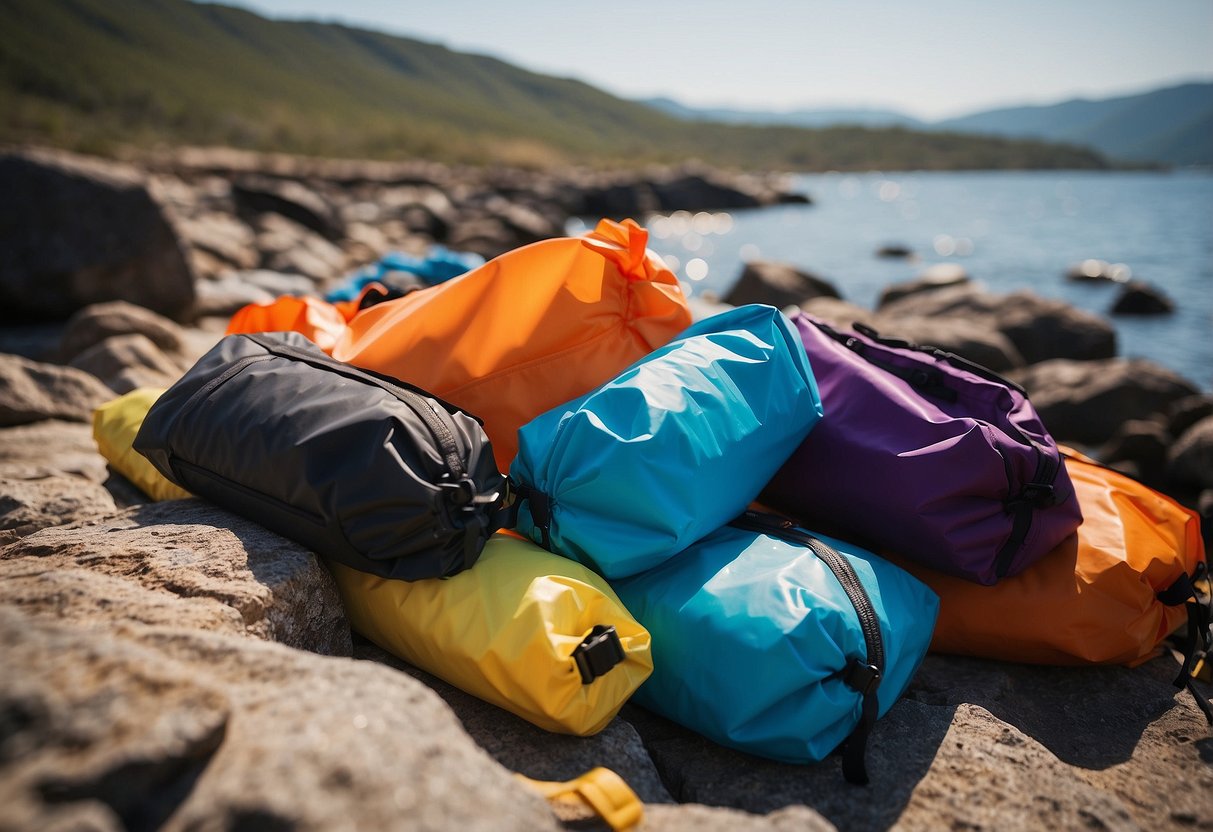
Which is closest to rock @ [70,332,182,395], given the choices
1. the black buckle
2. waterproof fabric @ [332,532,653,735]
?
waterproof fabric @ [332,532,653,735]

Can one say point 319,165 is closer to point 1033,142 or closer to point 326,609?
point 326,609

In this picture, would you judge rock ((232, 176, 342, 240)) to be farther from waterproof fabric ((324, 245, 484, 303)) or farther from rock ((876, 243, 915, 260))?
rock ((876, 243, 915, 260))

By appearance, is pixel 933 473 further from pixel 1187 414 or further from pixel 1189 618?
pixel 1187 414

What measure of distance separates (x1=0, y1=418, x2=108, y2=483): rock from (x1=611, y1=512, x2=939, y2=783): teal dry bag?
2607mm

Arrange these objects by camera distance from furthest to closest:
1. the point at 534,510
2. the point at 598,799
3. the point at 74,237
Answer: the point at 74,237 < the point at 534,510 < the point at 598,799

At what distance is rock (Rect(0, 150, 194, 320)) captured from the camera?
600cm

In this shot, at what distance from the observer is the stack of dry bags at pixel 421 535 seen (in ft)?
6.22

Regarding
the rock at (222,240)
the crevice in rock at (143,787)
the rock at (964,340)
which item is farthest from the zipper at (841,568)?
the rock at (222,240)

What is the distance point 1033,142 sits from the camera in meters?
85.2

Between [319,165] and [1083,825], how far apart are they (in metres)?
29.7

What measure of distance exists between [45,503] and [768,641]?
2602mm

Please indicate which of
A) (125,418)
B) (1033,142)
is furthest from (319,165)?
(1033,142)

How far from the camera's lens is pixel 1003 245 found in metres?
21.8

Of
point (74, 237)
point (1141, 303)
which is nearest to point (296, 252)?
point (74, 237)
